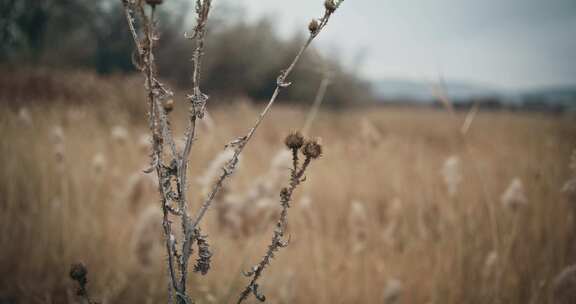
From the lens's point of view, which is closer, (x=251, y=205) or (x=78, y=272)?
(x=78, y=272)

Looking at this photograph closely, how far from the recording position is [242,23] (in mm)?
13375

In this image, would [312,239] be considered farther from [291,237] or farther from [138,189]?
[138,189]

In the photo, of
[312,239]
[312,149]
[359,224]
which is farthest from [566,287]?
[312,239]

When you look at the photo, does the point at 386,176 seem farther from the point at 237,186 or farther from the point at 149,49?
the point at 149,49

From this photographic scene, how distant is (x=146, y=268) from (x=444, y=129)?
9099 millimetres

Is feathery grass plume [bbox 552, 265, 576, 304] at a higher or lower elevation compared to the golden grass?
lower

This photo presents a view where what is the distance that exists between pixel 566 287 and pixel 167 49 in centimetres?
1161

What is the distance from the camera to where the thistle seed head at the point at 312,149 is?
550 mm

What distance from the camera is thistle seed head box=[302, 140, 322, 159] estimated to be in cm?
55

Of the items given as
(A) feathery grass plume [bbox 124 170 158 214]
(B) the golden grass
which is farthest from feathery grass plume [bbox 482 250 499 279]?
(A) feathery grass plume [bbox 124 170 158 214]

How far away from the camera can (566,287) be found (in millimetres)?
1073

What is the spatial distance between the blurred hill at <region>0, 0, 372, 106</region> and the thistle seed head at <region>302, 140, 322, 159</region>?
27.3 feet

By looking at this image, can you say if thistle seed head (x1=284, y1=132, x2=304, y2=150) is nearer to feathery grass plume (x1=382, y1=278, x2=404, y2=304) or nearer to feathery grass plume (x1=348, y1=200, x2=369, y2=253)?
feathery grass plume (x1=382, y1=278, x2=404, y2=304)

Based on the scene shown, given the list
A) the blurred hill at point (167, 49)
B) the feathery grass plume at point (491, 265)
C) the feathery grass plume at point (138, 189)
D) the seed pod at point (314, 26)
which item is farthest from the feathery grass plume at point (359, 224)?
the blurred hill at point (167, 49)
